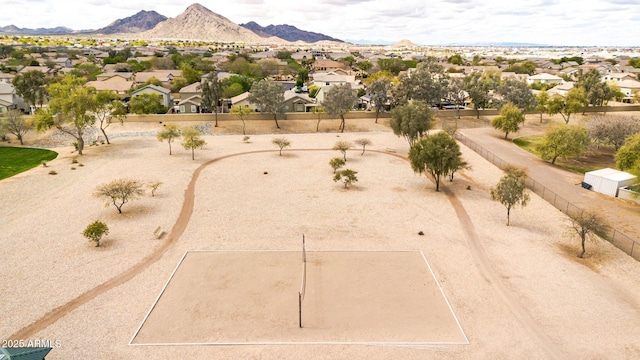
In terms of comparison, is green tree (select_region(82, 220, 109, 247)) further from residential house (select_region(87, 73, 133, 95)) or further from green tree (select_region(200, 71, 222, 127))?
residential house (select_region(87, 73, 133, 95))

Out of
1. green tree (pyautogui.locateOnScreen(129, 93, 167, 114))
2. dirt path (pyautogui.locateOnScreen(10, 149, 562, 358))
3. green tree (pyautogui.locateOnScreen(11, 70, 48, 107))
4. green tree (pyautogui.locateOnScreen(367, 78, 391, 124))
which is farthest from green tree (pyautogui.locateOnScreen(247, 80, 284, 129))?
green tree (pyautogui.locateOnScreen(11, 70, 48, 107))

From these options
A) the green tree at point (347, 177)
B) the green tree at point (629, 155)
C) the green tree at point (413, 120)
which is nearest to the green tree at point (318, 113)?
the green tree at point (413, 120)

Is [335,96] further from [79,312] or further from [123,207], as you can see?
[79,312]

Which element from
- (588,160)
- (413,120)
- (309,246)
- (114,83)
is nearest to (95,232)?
(309,246)

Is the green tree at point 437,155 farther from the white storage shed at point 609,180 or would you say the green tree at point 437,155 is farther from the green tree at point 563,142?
the green tree at point 563,142

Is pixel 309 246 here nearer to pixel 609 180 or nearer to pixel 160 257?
pixel 160 257
